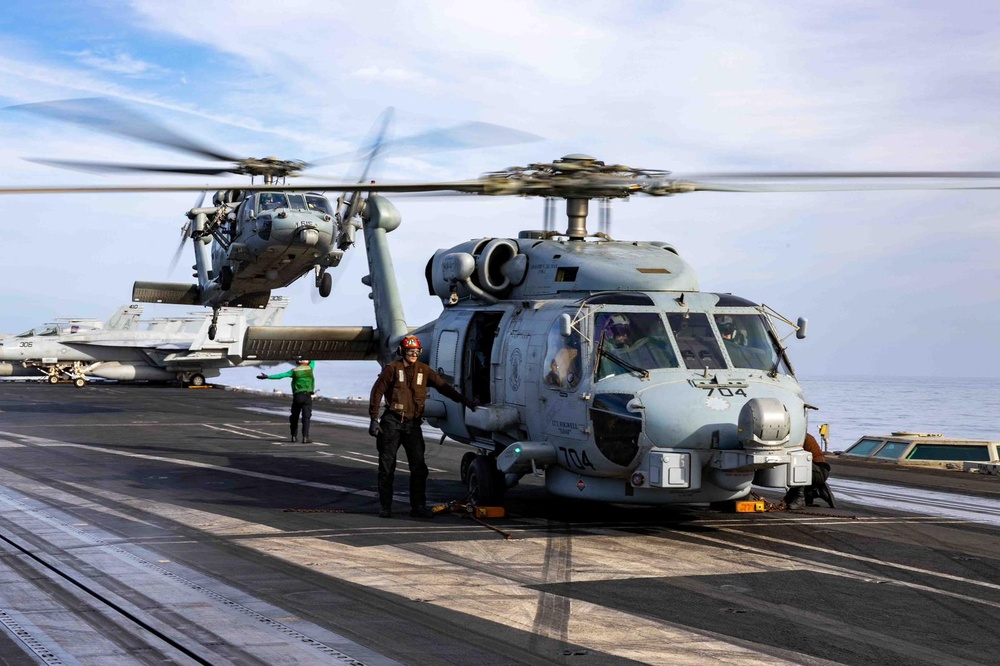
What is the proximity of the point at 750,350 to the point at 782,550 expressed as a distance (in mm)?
2368

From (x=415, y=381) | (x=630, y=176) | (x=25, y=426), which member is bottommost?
(x=25, y=426)

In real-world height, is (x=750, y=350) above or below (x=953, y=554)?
above

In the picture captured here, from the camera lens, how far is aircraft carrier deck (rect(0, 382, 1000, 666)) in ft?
22.3

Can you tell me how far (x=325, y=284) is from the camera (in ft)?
90.4

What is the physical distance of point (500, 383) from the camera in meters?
13.1

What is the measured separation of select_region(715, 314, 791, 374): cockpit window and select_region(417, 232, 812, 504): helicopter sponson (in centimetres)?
2

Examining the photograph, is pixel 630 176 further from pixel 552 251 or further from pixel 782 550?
pixel 782 550

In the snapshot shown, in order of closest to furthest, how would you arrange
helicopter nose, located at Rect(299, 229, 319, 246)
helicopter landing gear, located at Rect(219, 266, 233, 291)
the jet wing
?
the jet wing
helicopter nose, located at Rect(299, 229, 319, 246)
helicopter landing gear, located at Rect(219, 266, 233, 291)

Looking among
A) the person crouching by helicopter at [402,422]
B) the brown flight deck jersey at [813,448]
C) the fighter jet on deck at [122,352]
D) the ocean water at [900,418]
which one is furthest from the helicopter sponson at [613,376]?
the fighter jet on deck at [122,352]

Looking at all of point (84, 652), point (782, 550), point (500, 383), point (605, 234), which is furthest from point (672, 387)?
point (84, 652)

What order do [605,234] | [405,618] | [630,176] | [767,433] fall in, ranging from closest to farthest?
1. [405,618]
2. [767,433]
3. [630,176]
4. [605,234]

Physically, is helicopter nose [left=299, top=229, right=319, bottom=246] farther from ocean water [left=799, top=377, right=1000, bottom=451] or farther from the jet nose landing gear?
ocean water [left=799, top=377, right=1000, bottom=451]

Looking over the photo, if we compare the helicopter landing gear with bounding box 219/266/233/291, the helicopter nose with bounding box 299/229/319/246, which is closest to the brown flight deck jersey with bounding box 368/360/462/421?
the helicopter nose with bounding box 299/229/319/246

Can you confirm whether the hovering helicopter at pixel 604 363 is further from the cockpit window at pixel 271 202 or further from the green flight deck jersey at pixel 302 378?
the cockpit window at pixel 271 202
